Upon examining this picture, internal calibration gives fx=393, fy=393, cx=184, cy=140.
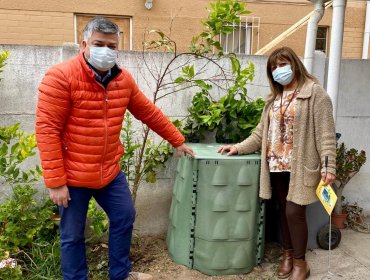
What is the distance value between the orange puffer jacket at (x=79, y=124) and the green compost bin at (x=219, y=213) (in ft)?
2.31

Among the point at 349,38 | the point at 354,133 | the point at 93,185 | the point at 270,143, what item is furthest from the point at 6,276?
the point at 349,38

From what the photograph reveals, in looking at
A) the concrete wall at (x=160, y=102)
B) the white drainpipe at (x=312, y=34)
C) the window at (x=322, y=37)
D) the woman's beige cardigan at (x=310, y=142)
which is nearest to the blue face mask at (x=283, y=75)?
the woman's beige cardigan at (x=310, y=142)

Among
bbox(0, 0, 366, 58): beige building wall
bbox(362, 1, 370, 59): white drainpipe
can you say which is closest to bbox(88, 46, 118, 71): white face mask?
bbox(0, 0, 366, 58): beige building wall

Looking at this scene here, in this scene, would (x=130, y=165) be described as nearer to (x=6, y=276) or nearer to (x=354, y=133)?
(x=6, y=276)

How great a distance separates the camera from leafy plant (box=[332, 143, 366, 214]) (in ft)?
12.9

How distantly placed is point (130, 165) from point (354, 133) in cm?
246

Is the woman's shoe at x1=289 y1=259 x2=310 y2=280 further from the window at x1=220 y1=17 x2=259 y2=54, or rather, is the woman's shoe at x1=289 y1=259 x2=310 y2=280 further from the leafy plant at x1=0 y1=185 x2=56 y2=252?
the window at x1=220 y1=17 x2=259 y2=54

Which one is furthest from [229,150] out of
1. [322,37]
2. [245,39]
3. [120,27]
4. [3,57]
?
[322,37]

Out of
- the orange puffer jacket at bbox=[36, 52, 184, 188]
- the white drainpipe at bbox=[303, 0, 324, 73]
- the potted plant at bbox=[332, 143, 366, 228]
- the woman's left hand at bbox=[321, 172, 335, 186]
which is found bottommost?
the potted plant at bbox=[332, 143, 366, 228]

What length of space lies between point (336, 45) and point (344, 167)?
1210mm

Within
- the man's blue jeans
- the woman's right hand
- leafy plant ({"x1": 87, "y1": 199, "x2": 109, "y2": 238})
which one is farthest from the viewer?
leafy plant ({"x1": 87, "y1": 199, "x2": 109, "y2": 238})

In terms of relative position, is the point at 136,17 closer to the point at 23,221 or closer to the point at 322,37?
the point at 322,37

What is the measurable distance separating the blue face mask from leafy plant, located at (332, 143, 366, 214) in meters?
1.48

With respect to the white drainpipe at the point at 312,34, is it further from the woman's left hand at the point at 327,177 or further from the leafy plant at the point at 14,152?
the leafy plant at the point at 14,152
